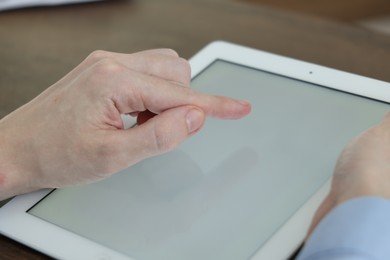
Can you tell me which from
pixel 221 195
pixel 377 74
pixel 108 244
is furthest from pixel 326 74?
pixel 108 244

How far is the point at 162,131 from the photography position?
1.80ft

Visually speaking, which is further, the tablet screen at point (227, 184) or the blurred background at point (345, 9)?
the blurred background at point (345, 9)

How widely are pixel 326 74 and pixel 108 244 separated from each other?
324mm

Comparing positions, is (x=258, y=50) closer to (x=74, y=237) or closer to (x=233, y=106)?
(x=233, y=106)

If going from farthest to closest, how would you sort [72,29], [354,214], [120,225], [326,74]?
[72,29] < [326,74] < [120,225] < [354,214]

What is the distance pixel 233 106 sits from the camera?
23.5 inches

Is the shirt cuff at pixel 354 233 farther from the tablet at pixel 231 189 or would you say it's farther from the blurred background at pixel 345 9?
the blurred background at pixel 345 9

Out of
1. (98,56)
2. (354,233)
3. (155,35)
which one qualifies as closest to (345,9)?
(155,35)

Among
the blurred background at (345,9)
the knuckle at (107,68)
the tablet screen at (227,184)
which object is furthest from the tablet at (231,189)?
the blurred background at (345,9)

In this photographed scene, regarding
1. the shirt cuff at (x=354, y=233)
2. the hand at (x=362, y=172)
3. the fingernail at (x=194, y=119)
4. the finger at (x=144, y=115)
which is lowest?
the shirt cuff at (x=354, y=233)

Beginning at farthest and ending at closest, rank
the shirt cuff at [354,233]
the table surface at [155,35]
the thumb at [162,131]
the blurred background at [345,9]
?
the blurred background at [345,9], the table surface at [155,35], the thumb at [162,131], the shirt cuff at [354,233]

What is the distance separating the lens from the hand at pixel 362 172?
479 mm

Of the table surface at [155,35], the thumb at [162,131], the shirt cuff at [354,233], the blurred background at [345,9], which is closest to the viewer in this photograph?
the shirt cuff at [354,233]

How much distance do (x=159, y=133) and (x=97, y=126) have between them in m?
0.06
